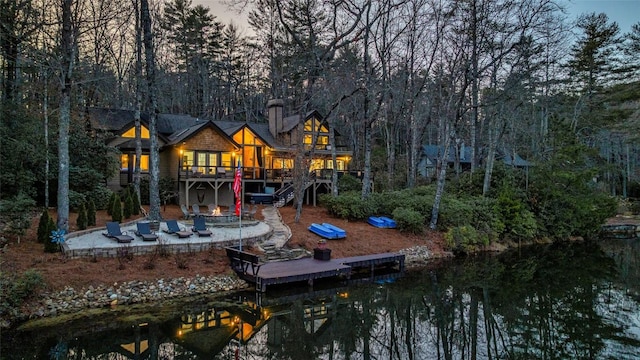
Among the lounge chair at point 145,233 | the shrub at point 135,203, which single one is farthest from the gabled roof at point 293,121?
the lounge chair at point 145,233

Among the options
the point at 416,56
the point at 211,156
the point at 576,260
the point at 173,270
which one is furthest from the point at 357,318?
the point at 416,56

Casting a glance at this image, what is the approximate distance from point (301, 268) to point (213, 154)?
1328 cm

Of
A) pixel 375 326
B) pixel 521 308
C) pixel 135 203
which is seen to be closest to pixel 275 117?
pixel 135 203

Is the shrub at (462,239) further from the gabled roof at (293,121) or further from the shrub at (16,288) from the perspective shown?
the shrub at (16,288)

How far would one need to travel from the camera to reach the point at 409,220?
64.6ft

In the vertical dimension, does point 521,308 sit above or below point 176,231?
below

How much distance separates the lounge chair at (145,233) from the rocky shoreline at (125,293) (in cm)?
227

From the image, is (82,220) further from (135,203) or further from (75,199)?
(135,203)

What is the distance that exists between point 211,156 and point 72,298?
15.0m

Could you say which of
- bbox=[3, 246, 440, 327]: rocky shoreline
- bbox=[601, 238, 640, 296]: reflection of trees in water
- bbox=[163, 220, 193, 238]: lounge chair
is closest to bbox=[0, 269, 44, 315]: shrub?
bbox=[3, 246, 440, 327]: rocky shoreline

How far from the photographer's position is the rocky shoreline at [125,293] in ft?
32.9

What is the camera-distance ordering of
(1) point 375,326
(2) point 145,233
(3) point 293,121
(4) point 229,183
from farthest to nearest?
(3) point 293,121 < (4) point 229,183 < (2) point 145,233 < (1) point 375,326

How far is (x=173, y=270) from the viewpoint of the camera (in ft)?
40.9

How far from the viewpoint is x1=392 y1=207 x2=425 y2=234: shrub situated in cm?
1975
